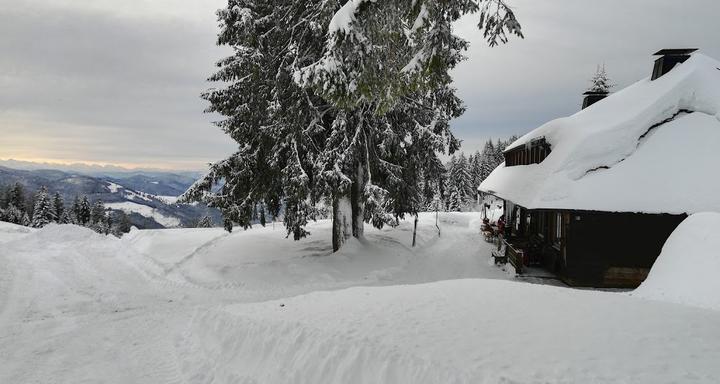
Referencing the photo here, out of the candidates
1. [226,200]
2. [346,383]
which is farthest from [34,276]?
[346,383]

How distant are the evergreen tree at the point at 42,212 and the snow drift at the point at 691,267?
7398cm

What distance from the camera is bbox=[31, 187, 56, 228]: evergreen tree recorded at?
6006 cm

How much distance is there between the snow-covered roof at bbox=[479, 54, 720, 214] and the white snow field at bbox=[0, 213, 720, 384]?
6342 millimetres

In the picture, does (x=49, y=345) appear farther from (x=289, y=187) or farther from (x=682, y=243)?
(x=682, y=243)

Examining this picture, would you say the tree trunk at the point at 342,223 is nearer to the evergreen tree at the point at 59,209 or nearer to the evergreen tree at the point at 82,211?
the evergreen tree at the point at 59,209

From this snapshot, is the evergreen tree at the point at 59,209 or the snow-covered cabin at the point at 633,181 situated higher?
the snow-covered cabin at the point at 633,181

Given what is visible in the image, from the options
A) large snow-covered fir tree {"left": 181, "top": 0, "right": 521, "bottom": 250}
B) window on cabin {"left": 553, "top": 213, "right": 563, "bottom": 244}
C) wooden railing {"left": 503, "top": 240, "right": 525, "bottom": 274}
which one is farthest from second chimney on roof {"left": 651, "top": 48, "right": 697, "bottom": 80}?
wooden railing {"left": 503, "top": 240, "right": 525, "bottom": 274}

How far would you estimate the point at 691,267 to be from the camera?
30.3ft

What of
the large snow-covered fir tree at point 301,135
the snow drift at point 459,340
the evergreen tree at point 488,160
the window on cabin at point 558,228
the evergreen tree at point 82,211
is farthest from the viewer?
the evergreen tree at point 488,160

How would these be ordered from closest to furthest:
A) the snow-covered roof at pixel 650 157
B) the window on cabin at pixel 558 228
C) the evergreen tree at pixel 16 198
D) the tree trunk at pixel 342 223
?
the snow-covered roof at pixel 650 157 → the window on cabin at pixel 558 228 → the tree trunk at pixel 342 223 → the evergreen tree at pixel 16 198

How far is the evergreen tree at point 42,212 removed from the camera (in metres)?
60.1

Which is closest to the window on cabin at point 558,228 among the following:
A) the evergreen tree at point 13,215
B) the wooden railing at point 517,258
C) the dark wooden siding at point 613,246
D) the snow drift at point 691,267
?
the wooden railing at point 517,258

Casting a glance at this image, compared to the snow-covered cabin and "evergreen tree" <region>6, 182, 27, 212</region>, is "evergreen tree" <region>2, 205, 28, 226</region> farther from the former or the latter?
the snow-covered cabin

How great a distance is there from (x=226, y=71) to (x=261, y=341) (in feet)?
38.6
